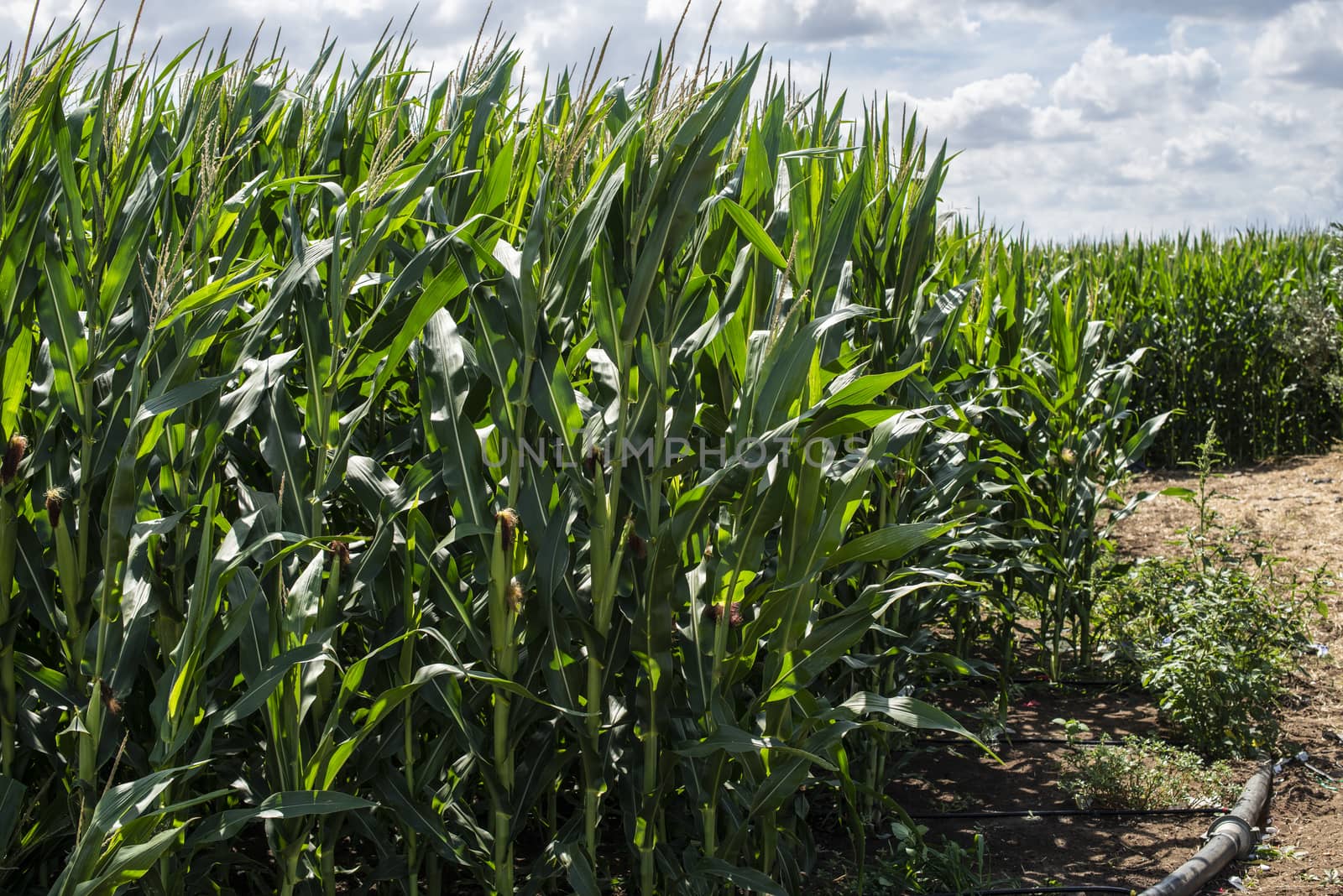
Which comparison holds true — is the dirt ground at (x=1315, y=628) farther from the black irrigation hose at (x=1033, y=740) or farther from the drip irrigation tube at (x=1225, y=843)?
the black irrigation hose at (x=1033, y=740)

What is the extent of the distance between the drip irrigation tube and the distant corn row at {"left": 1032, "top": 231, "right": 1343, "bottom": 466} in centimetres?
778

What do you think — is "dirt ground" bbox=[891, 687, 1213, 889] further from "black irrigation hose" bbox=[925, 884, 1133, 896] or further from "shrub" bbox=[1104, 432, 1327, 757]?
"shrub" bbox=[1104, 432, 1327, 757]

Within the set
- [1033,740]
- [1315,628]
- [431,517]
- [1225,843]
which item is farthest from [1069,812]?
[1315,628]

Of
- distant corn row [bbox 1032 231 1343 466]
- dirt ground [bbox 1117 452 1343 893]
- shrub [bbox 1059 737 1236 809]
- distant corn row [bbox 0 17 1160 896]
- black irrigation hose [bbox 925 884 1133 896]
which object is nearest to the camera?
distant corn row [bbox 0 17 1160 896]

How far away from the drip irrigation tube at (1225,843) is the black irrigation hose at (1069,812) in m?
0.11

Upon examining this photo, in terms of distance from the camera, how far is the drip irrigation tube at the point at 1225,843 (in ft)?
10.8

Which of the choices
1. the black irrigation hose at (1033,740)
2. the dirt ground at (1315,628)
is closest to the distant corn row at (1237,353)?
the dirt ground at (1315,628)

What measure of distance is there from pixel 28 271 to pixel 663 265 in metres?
1.32

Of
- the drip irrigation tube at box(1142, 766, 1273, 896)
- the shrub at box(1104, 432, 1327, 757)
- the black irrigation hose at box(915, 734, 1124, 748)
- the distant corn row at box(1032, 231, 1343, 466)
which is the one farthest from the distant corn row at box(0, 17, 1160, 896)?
the distant corn row at box(1032, 231, 1343, 466)

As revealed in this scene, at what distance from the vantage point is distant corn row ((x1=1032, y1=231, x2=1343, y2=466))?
11.2 meters

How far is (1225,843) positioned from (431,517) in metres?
2.76

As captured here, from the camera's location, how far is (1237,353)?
37.6 feet

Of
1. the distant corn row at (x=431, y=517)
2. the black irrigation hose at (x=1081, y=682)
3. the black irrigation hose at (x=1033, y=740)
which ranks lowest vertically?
the black irrigation hose at (x=1033, y=740)

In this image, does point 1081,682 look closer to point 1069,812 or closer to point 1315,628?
point 1069,812
